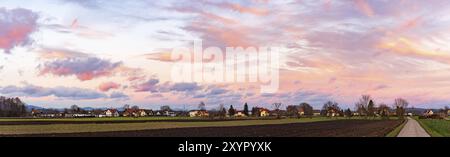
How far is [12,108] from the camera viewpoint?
495ft

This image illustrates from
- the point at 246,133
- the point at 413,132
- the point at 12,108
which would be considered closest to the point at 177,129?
the point at 246,133

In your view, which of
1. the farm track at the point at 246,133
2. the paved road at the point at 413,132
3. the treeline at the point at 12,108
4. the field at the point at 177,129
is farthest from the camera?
the treeline at the point at 12,108

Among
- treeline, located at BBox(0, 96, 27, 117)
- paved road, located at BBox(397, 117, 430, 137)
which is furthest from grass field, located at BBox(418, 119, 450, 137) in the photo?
treeline, located at BBox(0, 96, 27, 117)

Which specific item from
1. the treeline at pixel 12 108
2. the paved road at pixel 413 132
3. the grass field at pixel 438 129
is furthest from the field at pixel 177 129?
Answer: the treeline at pixel 12 108

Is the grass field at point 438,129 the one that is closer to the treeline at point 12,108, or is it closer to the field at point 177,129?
the field at point 177,129

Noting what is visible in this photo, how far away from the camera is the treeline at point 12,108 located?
14412 centimetres

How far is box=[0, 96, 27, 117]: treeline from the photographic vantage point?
473 feet

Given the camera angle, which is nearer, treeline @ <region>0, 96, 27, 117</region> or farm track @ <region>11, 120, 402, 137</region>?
farm track @ <region>11, 120, 402, 137</region>

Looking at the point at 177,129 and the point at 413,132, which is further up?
the point at 413,132

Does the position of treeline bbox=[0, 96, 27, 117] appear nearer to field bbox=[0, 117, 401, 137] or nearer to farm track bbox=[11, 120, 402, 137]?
field bbox=[0, 117, 401, 137]

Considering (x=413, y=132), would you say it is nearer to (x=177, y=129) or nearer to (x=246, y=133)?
(x=246, y=133)

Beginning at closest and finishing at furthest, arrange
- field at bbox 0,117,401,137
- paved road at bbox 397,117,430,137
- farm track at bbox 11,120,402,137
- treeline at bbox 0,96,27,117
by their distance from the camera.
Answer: paved road at bbox 397,117,430,137 → farm track at bbox 11,120,402,137 → field at bbox 0,117,401,137 → treeline at bbox 0,96,27,117
